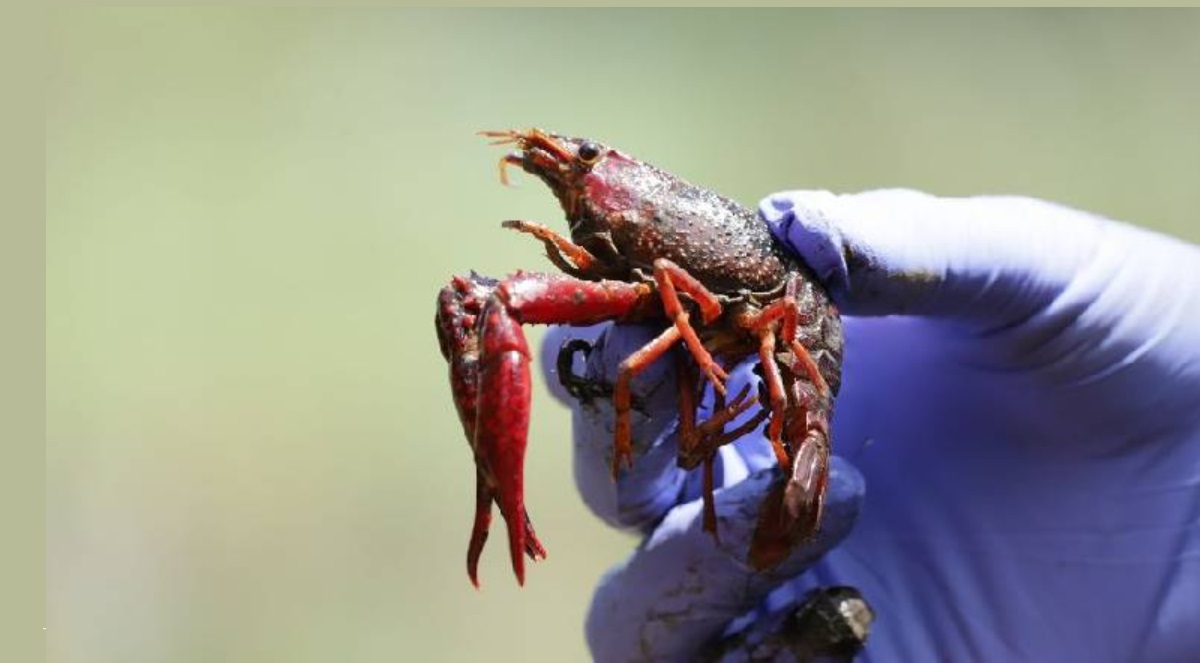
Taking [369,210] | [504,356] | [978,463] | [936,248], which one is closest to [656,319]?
[504,356]

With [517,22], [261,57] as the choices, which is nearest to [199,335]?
[261,57]

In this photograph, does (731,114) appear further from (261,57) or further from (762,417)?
(762,417)

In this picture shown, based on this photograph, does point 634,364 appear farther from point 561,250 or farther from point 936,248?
point 936,248

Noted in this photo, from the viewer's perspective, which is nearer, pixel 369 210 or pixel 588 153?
pixel 588 153

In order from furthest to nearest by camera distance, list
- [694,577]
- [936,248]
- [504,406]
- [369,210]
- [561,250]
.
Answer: [369,210] < [694,577] < [936,248] < [561,250] < [504,406]

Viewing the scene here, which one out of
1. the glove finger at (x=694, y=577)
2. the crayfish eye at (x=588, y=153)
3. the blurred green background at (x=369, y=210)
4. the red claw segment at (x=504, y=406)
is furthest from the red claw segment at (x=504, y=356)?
the blurred green background at (x=369, y=210)

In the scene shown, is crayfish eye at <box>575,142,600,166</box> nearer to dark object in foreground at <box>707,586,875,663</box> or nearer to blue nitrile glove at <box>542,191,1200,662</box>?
blue nitrile glove at <box>542,191,1200,662</box>

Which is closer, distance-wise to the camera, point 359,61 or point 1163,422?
point 1163,422

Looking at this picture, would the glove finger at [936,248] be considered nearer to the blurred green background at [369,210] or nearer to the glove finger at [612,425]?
the glove finger at [612,425]
